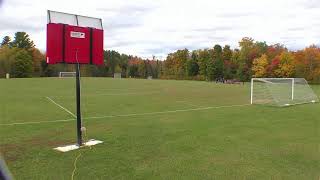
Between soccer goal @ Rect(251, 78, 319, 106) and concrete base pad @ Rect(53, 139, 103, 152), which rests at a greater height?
soccer goal @ Rect(251, 78, 319, 106)

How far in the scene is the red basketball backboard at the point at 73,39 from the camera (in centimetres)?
768

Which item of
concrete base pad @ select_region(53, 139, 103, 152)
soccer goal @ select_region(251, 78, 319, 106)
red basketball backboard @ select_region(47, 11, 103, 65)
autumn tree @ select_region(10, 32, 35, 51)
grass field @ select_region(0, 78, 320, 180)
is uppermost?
autumn tree @ select_region(10, 32, 35, 51)

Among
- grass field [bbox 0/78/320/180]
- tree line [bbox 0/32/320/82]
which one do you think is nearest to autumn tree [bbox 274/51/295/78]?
tree line [bbox 0/32/320/82]

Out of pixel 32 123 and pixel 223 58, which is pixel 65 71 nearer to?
pixel 223 58

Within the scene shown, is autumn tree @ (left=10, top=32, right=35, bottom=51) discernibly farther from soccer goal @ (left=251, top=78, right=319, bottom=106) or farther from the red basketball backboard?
the red basketball backboard

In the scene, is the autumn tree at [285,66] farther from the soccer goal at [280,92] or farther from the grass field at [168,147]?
the grass field at [168,147]

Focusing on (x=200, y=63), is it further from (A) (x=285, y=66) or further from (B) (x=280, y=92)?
(B) (x=280, y=92)

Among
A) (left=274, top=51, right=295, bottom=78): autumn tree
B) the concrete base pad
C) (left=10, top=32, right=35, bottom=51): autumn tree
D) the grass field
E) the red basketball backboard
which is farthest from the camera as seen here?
(left=274, top=51, right=295, bottom=78): autumn tree

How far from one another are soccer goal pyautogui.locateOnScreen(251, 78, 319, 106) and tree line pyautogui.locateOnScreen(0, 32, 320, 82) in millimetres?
26876

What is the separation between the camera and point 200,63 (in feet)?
259

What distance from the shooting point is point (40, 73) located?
63156 mm

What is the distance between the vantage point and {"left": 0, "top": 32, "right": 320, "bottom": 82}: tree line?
56406mm

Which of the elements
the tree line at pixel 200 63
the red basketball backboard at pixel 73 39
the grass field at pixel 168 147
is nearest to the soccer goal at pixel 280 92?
the grass field at pixel 168 147

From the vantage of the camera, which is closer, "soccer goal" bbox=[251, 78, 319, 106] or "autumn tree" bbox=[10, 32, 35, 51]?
"soccer goal" bbox=[251, 78, 319, 106]
